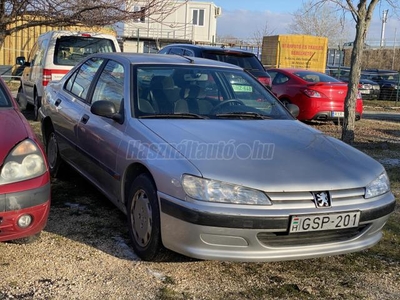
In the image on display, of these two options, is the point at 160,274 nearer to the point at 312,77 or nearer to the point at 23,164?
the point at 23,164

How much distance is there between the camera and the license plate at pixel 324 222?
118 inches

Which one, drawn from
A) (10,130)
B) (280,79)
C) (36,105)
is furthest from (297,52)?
(10,130)

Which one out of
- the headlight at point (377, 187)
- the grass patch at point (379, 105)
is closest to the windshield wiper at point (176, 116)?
the headlight at point (377, 187)

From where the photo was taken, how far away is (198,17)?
3947 cm

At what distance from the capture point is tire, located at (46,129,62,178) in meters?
5.54

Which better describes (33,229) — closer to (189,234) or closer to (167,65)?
(189,234)

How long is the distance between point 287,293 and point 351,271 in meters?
0.67

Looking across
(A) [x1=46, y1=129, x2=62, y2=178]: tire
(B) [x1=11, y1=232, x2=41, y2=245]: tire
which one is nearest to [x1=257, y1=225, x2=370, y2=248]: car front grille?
(B) [x1=11, y1=232, x2=41, y2=245]: tire

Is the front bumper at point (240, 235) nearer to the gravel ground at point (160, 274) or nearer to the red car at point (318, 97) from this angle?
the gravel ground at point (160, 274)

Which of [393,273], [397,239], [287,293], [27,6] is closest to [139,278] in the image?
[287,293]

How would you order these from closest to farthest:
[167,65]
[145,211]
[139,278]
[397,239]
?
[139,278] < [145,211] < [397,239] < [167,65]

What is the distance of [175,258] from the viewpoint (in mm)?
3453

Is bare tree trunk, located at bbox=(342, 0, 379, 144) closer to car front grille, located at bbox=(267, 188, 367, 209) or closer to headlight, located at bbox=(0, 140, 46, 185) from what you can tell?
car front grille, located at bbox=(267, 188, 367, 209)

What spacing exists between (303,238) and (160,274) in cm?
100
